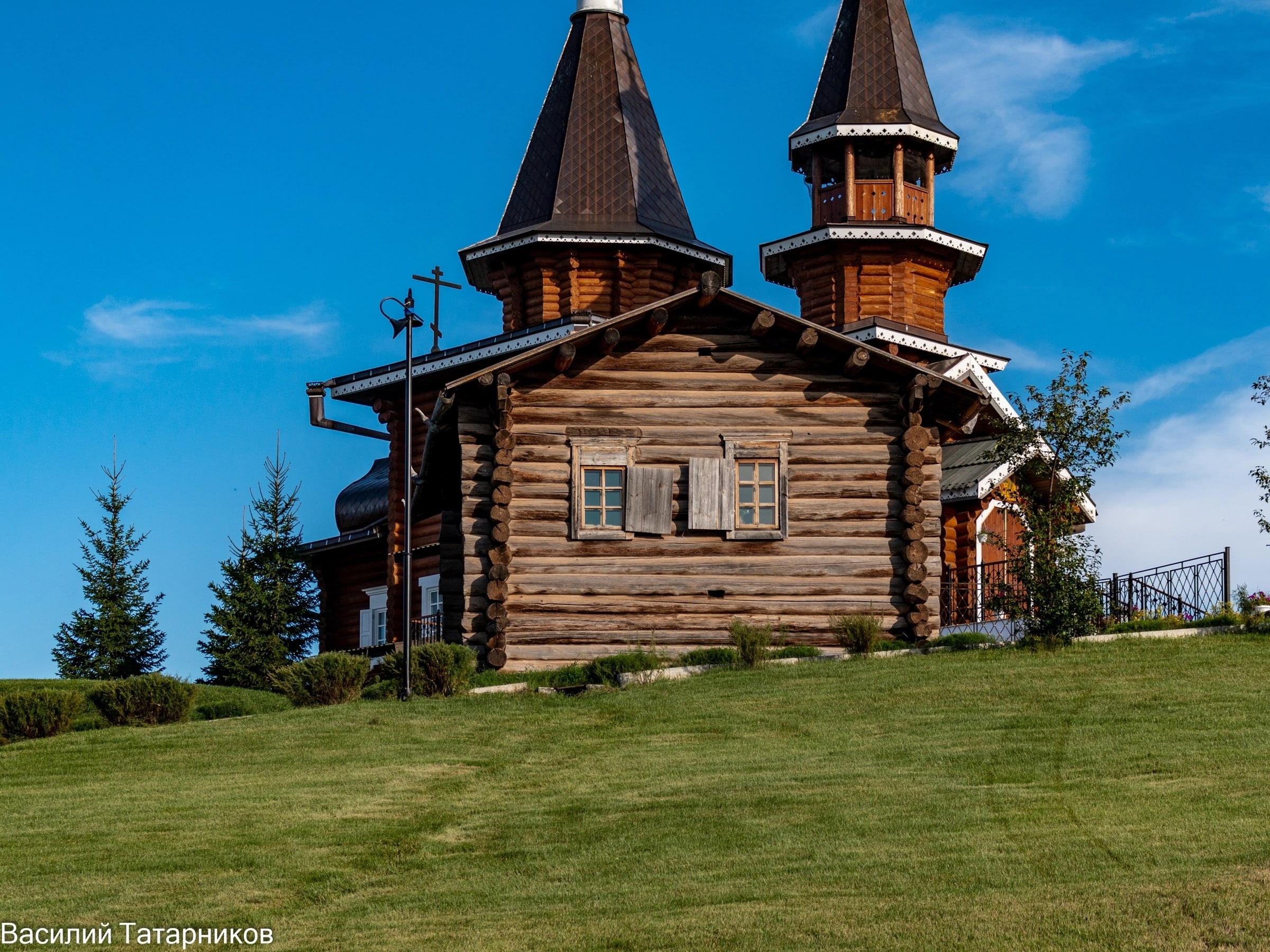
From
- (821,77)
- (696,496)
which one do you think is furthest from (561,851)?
(821,77)

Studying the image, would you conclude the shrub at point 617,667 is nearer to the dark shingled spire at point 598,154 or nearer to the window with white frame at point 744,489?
the window with white frame at point 744,489

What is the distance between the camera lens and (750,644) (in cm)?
2594

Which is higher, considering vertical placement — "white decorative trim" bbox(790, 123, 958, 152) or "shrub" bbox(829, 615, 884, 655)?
"white decorative trim" bbox(790, 123, 958, 152)

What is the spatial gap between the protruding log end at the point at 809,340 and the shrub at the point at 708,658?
216 inches

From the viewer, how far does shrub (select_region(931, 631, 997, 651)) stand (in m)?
26.7

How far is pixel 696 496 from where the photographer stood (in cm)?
2798

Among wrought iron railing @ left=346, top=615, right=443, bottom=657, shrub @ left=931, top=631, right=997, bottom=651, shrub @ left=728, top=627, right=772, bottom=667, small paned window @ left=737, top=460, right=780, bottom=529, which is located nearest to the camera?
shrub @ left=728, top=627, right=772, bottom=667

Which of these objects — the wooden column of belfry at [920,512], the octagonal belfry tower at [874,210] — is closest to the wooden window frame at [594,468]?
the wooden column of belfry at [920,512]

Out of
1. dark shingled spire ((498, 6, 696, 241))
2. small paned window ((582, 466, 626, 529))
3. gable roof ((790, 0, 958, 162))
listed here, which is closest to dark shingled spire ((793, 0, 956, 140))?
gable roof ((790, 0, 958, 162))

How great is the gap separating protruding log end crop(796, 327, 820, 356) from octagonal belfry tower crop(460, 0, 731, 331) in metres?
11.8

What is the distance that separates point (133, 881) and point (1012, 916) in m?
7.70

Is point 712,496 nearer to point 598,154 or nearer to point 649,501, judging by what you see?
point 649,501

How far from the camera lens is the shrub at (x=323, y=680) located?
25.8m

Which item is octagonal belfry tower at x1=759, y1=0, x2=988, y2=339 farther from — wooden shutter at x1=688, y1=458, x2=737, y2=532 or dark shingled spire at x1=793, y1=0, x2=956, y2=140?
wooden shutter at x1=688, y1=458, x2=737, y2=532
